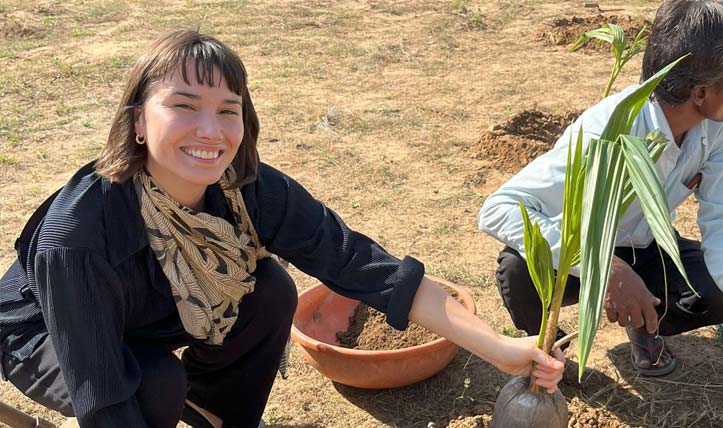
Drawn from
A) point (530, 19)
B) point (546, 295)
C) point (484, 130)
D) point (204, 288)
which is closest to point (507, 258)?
point (546, 295)

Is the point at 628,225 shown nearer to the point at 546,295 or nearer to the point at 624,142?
the point at 546,295

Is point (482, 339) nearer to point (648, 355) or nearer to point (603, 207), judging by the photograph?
point (603, 207)

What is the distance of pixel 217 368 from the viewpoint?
2391mm

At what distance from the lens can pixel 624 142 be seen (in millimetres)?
1556

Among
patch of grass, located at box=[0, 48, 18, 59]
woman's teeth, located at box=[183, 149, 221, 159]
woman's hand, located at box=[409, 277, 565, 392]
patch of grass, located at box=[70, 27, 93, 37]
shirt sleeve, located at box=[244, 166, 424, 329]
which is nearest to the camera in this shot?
woman's teeth, located at box=[183, 149, 221, 159]

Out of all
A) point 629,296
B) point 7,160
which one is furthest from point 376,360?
point 7,160

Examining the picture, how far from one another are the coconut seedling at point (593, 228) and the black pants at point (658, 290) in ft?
1.67

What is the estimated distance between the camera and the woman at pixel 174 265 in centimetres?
179

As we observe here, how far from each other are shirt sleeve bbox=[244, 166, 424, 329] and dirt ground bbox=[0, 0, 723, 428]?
1.77 feet

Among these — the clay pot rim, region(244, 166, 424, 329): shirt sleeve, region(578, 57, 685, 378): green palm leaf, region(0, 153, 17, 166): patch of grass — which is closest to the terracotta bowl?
the clay pot rim

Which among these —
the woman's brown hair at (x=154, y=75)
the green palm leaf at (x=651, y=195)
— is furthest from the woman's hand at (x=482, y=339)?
the woman's brown hair at (x=154, y=75)

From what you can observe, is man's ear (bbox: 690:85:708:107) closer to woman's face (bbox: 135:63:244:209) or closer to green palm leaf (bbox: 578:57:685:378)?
green palm leaf (bbox: 578:57:685:378)

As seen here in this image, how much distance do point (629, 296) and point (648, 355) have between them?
56cm

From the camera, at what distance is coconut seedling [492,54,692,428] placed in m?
1.44
